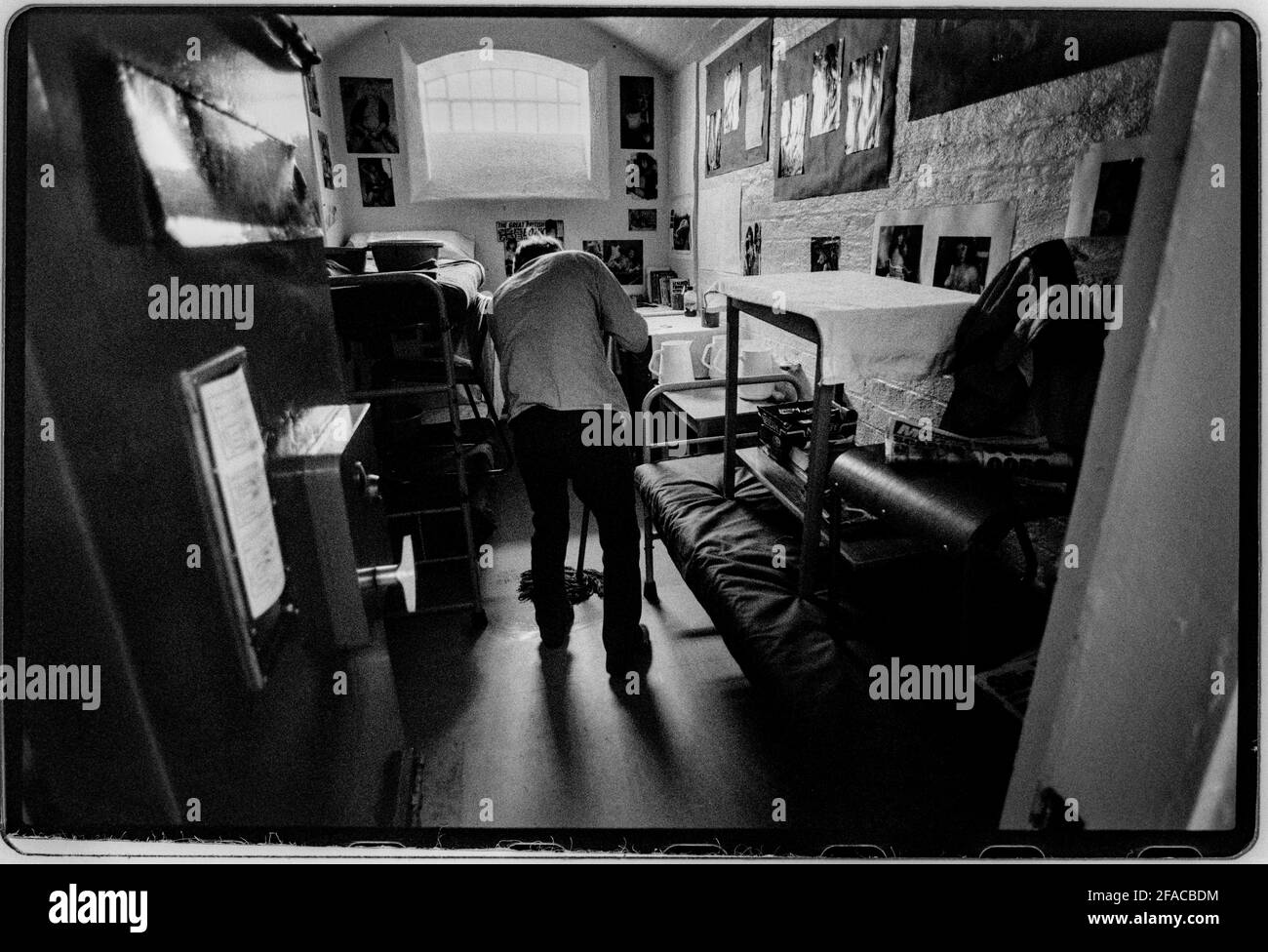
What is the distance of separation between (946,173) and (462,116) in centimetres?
150

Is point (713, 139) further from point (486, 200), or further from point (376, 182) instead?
point (376, 182)

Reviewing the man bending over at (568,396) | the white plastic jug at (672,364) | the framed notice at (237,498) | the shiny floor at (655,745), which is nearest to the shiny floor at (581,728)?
the shiny floor at (655,745)

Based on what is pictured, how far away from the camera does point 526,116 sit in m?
1.57

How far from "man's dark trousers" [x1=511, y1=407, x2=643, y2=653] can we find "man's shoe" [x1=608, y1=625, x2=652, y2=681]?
18 millimetres

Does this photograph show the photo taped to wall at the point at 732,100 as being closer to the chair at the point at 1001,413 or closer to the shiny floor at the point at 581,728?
the chair at the point at 1001,413

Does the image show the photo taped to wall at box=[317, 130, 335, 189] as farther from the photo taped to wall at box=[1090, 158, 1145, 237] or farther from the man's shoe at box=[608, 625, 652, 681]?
the photo taped to wall at box=[1090, 158, 1145, 237]

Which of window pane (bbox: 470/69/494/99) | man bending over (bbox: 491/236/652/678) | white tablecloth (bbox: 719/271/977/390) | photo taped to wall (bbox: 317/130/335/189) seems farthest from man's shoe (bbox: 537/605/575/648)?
window pane (bbox: 470/69/494/99)

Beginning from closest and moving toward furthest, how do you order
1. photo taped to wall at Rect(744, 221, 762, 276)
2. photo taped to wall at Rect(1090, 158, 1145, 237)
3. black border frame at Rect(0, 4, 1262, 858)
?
black border frame at Rect(0, 4, 1262, 858) < photo taped to wall at Rect(1090, 158, 1145, 237) < photo taped to wall at Rect(744, 221, 762, 276)

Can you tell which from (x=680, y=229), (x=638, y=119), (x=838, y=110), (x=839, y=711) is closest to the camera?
(x=839, y=711)

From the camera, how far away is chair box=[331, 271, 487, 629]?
6.18 feet

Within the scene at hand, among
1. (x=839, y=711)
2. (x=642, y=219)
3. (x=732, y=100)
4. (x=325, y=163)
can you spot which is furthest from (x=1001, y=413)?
(x=325, y=163)

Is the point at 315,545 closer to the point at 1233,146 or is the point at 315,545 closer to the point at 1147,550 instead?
the point at 1147,550

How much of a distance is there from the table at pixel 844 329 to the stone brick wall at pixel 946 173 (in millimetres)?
381
